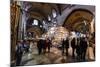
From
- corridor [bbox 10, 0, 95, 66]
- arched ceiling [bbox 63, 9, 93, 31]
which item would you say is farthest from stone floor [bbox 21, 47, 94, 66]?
arched ceiling [bbox 63, 9, 93, 31]

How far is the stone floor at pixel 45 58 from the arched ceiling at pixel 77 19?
0.30 metres

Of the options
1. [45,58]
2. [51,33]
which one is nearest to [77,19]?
[51,33]

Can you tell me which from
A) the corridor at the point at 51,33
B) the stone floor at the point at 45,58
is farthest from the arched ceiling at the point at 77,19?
the stone floor at the point at 45,58

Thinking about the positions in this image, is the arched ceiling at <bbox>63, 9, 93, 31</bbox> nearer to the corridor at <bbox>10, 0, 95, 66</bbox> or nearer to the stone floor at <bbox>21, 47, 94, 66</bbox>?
the corridor at <bbox>10, 0, 95, 66</bbox>

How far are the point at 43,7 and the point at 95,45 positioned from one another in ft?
2.38

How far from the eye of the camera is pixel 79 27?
1.96 metres

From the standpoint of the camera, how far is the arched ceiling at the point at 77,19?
1.91 metres

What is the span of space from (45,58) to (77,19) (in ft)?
1.79

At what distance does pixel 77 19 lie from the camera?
195 cm

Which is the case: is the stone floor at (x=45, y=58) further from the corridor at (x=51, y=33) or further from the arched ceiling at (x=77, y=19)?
the arched ceiling at (x=77, y=19)

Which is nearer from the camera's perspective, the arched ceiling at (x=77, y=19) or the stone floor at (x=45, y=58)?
the stone floor at (x=45, y=58)
